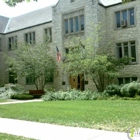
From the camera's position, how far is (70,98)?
60.2 feet

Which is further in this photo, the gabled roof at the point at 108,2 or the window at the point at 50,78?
the window at the point at 50,78

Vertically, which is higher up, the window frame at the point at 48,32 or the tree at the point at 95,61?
the window frame at the point at 48,32

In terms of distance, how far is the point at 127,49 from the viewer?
21344mm

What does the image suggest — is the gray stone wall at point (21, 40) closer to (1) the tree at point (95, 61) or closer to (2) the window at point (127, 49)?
(1) the tree at point (95, 61)

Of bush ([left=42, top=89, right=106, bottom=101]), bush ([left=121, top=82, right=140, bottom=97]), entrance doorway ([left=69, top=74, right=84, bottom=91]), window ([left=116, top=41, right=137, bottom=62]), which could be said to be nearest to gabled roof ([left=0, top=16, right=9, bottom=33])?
entrance doorway ([left=69, top=74, right=84, bottom=91])

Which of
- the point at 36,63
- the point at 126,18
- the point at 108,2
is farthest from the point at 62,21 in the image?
the point at 126,18

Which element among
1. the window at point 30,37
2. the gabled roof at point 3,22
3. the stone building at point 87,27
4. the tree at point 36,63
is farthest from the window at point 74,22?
the gabled roof at point 3,22

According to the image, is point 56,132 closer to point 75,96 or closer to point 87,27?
point 75,96

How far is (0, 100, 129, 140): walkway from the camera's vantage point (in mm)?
5750

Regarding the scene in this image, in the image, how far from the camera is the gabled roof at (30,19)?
28.0 meters

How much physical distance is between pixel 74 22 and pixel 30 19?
28.5 ft

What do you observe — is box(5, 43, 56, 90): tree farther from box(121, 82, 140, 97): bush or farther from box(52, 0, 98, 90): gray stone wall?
box(121, 82, 140, 97): bush

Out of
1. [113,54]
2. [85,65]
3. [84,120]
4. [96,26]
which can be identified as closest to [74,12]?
[96,26]

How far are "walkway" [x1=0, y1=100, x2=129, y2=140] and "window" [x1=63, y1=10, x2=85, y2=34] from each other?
16.8m
